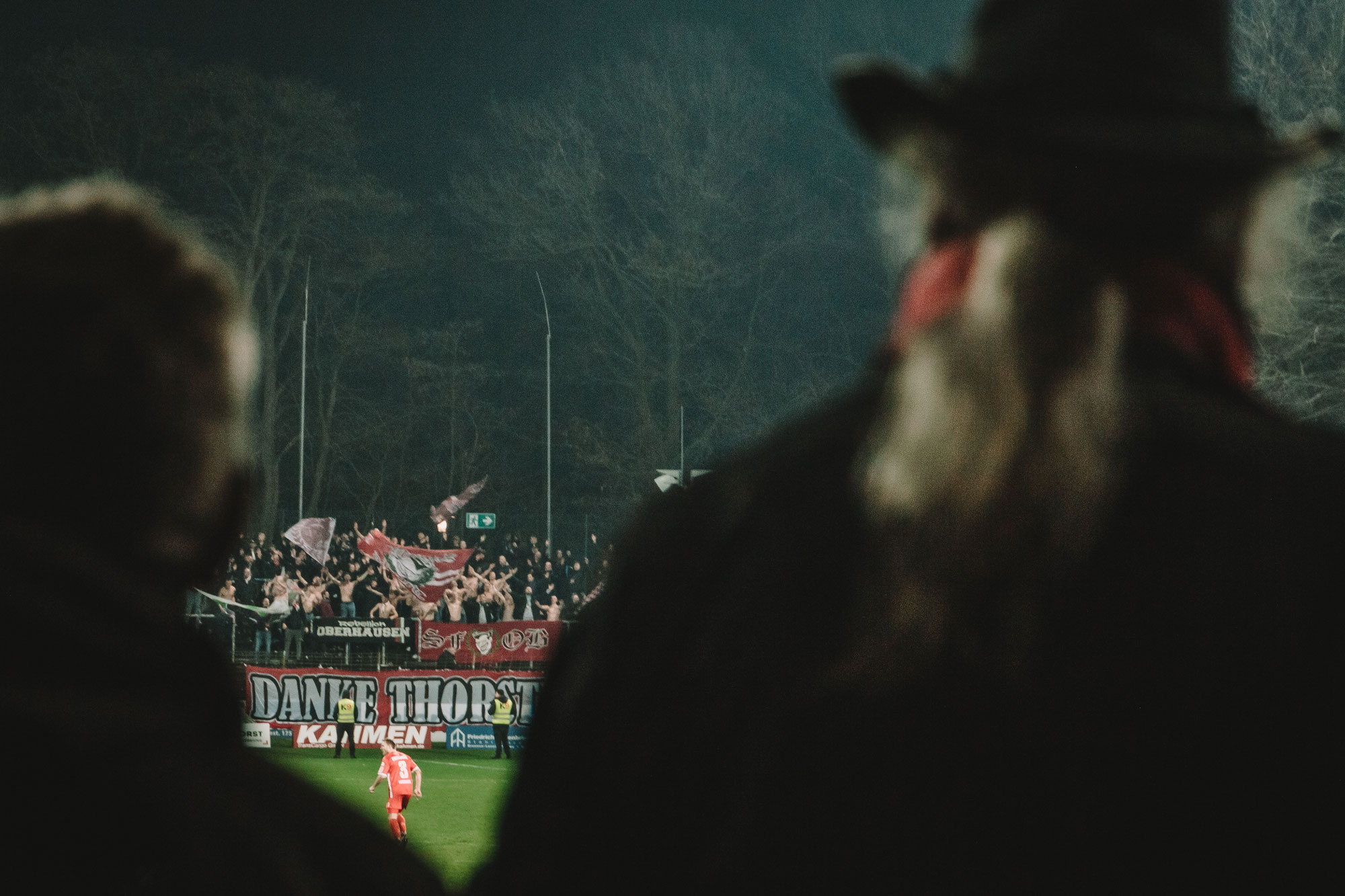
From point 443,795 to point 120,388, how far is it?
68.5ft

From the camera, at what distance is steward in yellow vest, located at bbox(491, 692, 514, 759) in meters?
25.9

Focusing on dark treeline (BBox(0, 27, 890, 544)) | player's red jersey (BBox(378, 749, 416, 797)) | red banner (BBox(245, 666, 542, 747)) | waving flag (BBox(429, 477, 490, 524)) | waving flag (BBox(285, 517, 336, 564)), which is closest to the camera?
player's red jersey (BBox(378, 749, 416, 797))

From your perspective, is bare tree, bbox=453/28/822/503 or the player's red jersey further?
bare tree, bbox=453/28/822/503

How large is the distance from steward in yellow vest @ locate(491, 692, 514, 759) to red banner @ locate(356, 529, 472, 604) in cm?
553

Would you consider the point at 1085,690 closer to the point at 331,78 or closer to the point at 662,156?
the point at 662,156

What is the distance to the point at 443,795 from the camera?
2200 cm

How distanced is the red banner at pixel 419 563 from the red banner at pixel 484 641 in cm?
345

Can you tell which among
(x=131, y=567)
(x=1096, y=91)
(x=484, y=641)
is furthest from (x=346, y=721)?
(x=1096, y=91)

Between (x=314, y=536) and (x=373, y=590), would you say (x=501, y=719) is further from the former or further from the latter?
(x=314, y=536)

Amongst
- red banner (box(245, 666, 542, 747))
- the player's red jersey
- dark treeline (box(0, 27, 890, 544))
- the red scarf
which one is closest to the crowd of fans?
red banner (box(245, 666, 542, 747))

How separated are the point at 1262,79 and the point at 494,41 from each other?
63.0m

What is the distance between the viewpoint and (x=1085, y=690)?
1.75 meters

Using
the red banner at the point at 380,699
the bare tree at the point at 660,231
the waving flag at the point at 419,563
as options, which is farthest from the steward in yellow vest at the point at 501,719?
the bare tree at the point at 660,231

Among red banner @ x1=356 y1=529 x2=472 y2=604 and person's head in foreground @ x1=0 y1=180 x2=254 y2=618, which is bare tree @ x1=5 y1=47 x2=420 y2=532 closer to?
red banner @ x1=356 y1=529 x2=472 y2=604
